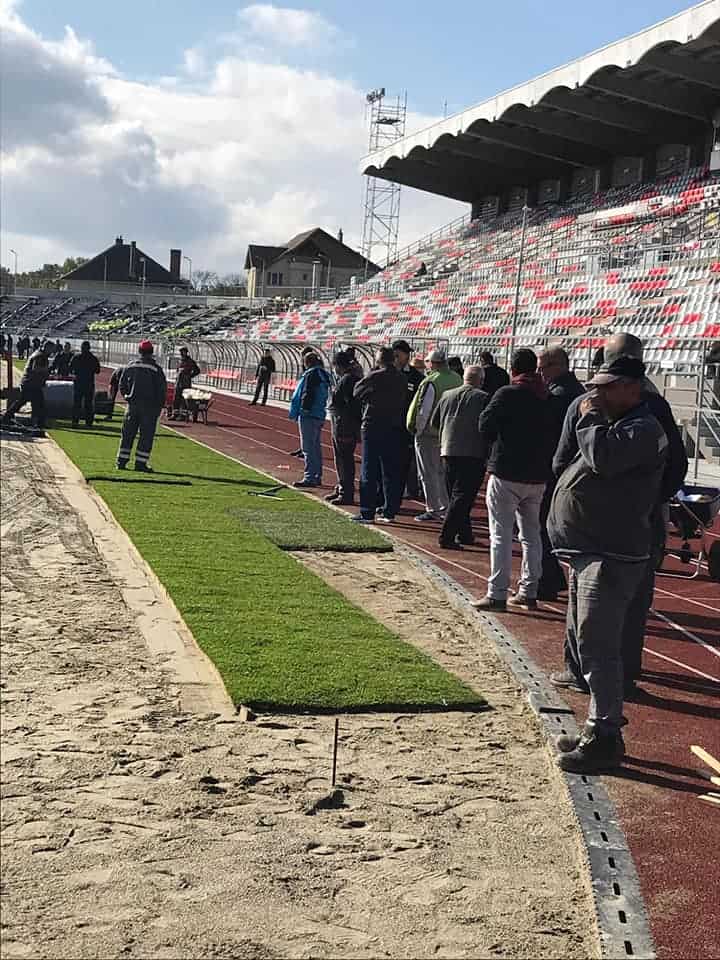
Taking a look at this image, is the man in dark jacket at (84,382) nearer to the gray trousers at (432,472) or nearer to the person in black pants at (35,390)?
the person in black pants at (35,390)

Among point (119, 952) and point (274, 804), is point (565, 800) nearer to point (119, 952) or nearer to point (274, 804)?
point (274, 804)

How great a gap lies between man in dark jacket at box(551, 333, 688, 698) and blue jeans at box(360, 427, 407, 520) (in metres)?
6.97

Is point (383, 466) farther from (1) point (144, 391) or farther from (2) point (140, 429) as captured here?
(2) point (140, 429)

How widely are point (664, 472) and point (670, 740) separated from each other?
1524 millimetres

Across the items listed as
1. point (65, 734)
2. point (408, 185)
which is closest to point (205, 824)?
point (65, 734)

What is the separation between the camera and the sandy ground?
15.3ft

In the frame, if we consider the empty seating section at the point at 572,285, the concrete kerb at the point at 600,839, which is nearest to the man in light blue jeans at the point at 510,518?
the concrete kerb at the point at 600,839

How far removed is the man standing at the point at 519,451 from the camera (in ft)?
30.7

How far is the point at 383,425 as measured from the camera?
14.3 metres

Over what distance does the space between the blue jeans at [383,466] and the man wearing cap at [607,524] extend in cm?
804

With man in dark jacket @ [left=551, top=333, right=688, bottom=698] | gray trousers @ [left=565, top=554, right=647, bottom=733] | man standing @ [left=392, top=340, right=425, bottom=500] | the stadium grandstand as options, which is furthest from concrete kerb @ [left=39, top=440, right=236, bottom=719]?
the stadium grandstand

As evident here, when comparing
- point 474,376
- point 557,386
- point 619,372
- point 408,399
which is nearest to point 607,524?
point 619,372

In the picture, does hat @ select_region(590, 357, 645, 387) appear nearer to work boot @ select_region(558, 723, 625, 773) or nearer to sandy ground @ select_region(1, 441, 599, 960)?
work boot @ select_region(558, 723, 625, 773)

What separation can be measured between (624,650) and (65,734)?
3.37 metres
